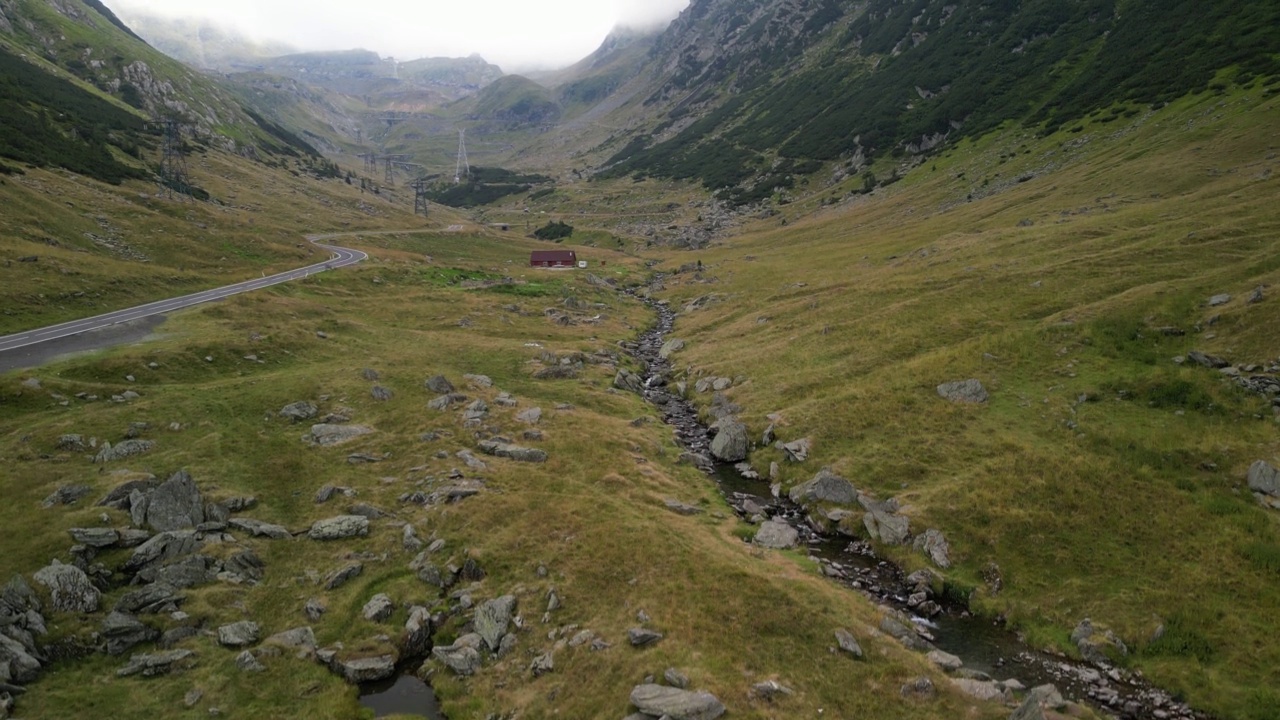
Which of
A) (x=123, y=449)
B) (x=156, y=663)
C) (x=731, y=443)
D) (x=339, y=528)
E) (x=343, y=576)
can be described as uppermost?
(x=123, y=449)

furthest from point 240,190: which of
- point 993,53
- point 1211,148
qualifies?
point 993,53

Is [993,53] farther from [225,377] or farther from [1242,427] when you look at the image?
[225,377]

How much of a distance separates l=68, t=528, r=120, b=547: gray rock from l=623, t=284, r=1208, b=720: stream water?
98.9ft

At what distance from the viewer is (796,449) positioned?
39.7 metres

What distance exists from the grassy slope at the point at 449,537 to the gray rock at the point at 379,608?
21.0 inches

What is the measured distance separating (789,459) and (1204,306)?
30055 millimetres

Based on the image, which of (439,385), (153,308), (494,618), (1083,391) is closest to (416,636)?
(494,618)

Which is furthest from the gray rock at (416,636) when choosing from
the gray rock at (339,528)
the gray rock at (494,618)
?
the gray rock at (339,528)

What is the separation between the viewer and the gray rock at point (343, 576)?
1046 inches

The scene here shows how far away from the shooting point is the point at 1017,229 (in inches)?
2810

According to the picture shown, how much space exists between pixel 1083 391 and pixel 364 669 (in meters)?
42.1

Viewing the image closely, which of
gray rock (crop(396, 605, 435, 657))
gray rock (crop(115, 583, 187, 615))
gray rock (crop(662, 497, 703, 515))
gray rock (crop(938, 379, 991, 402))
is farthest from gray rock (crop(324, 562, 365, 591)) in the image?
gray rock (crop(938, 379, 991, 402))

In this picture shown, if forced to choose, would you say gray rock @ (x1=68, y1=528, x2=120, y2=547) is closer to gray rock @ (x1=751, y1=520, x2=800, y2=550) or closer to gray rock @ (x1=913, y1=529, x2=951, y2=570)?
gray rock @ (x1=751, y1=520, x2=800, y2=550)

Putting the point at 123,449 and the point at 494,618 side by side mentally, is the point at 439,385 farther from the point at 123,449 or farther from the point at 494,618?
the point at 494,618
